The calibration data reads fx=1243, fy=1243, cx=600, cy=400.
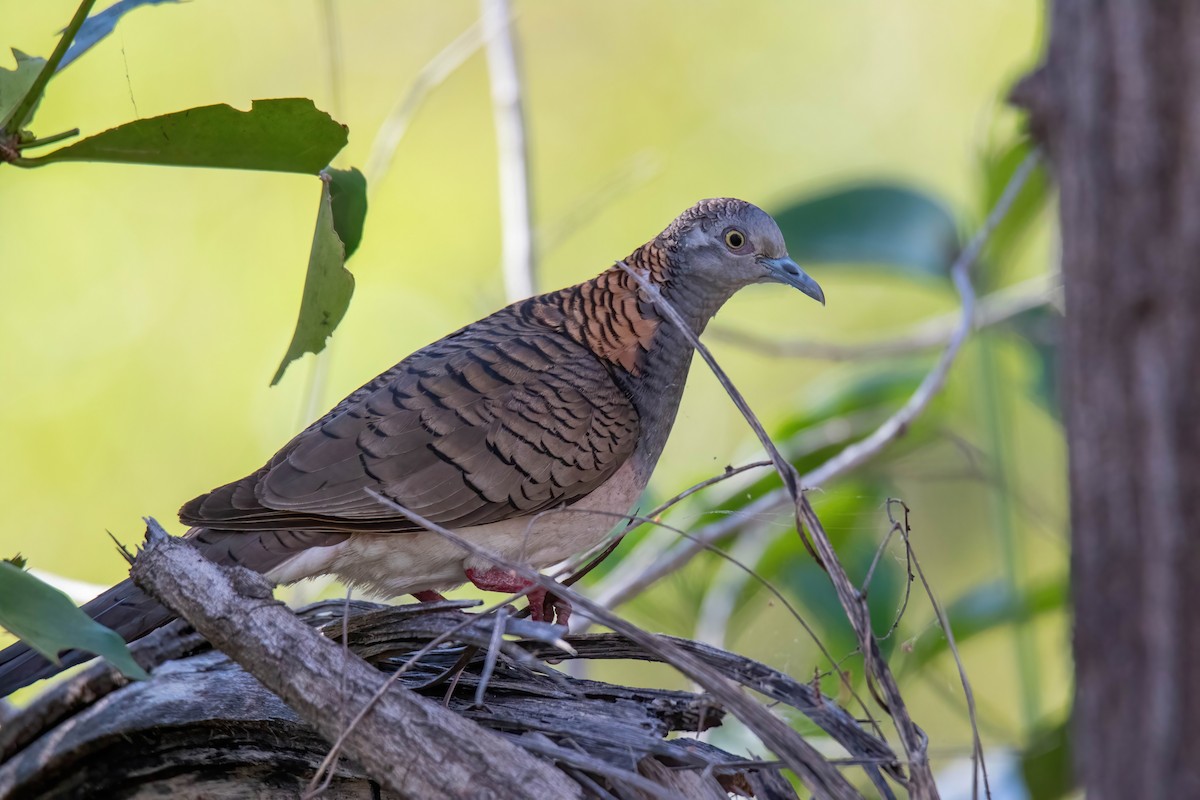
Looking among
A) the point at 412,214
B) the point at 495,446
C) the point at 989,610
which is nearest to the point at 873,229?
the point at 989,610

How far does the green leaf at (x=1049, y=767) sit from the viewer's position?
2.67 m

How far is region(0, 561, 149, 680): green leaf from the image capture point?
1.72 m

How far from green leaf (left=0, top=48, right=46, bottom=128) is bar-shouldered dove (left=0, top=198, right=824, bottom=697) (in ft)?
2.81

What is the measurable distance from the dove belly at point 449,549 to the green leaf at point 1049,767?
1042 millimetres

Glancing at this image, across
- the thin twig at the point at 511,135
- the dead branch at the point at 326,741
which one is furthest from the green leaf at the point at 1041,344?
the dead branch at the point at 326,741

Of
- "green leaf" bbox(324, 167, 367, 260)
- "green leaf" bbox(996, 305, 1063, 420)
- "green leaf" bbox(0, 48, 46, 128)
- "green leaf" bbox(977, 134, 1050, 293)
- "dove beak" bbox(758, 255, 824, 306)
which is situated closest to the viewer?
"green leaf" bbox(0, 48, 46, 128)

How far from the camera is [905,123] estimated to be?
24.3 feet

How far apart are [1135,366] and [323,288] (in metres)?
1.45

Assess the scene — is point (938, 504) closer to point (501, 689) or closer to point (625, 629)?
point (501, 689)

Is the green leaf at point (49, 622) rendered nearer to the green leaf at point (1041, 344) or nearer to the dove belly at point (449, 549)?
the dove belly at point (449, 549)

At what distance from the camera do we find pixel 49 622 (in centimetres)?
174

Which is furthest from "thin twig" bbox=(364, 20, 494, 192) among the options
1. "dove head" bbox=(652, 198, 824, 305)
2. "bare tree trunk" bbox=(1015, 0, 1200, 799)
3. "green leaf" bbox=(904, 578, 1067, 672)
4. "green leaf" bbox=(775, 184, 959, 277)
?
"bare tree trunk" bbox=(1015, 0, 1200, 799)

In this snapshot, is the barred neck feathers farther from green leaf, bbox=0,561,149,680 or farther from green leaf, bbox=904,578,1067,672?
green leaf, bbox=0,561,149,680

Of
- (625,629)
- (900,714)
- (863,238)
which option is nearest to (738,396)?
(625,629)
